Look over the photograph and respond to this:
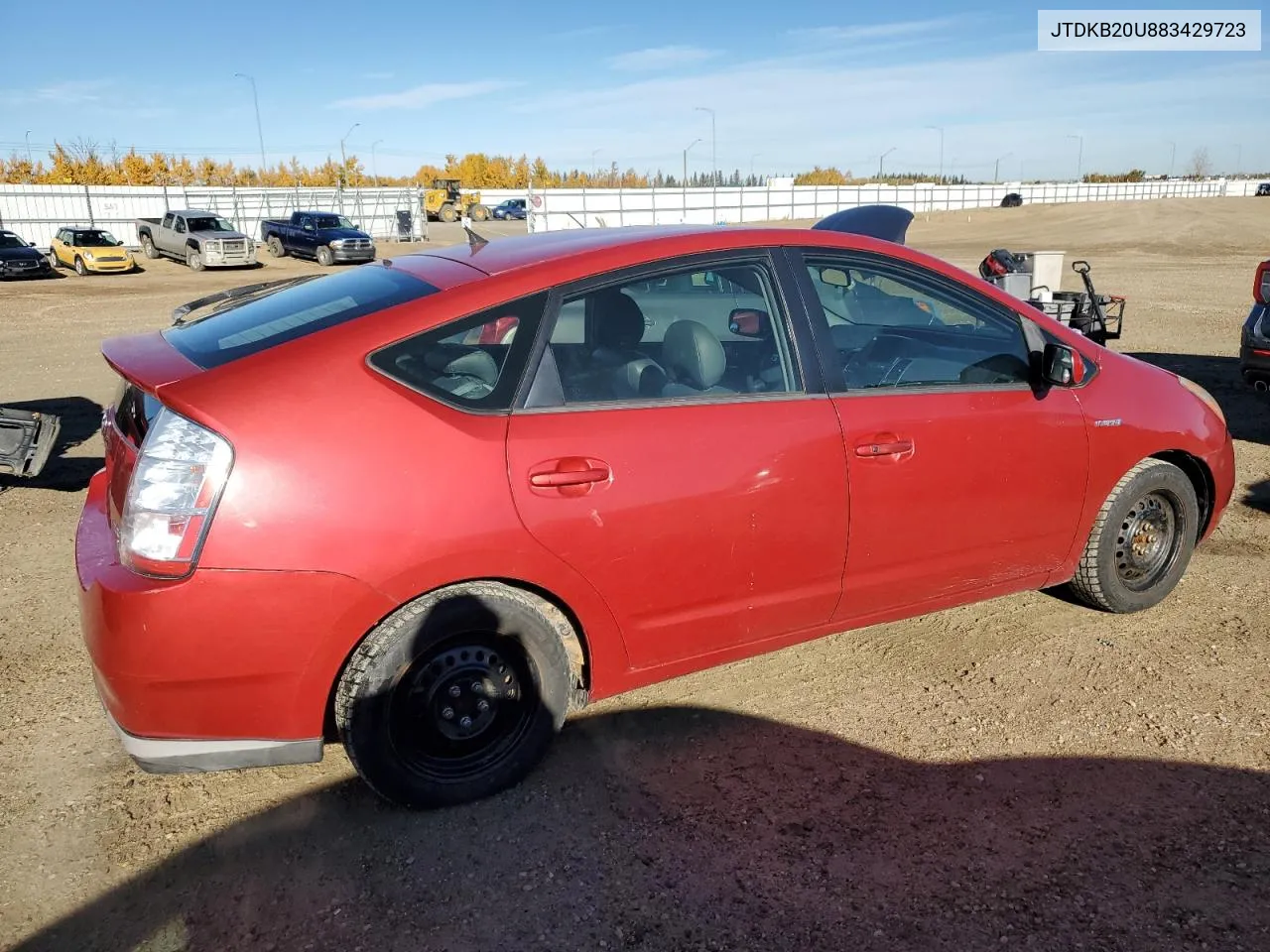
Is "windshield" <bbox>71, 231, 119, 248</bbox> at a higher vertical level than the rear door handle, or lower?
higher

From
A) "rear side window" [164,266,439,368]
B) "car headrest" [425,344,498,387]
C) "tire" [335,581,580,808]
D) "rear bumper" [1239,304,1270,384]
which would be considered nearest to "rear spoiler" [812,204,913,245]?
"rear bumper" [1239,304,1270,384]

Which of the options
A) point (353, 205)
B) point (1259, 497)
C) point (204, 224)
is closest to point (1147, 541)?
point (1259, 497)

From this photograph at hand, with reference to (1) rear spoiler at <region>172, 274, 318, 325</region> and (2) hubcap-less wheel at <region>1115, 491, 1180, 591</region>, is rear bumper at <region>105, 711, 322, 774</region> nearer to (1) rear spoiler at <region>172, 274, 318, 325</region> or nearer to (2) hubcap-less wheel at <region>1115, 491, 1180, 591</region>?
(1) rear spoiler at <region>172, 274, 318, 325</region>

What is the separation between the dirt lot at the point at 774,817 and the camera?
247 cm

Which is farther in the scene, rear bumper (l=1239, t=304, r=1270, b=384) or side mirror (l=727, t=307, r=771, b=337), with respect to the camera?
rear bumper (l=1239, t=304, r=1270, b=384)

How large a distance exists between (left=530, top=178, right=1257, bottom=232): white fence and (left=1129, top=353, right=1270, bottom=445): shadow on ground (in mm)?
17083

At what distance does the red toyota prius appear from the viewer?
2.52 m

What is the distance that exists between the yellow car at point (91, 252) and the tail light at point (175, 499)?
31846 mm

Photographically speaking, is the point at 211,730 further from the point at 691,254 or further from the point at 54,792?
the point at 691,254

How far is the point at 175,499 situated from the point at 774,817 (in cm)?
195

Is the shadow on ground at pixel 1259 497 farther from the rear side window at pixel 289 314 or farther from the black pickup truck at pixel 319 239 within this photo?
the black pickup truck at pixel 319 239

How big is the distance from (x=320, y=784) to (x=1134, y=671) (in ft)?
10.2

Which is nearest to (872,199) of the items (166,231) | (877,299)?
(166,231)

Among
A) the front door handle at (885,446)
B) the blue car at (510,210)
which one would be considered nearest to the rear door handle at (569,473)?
the front door handle at (885,446)
